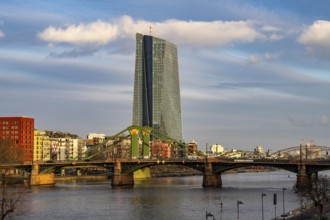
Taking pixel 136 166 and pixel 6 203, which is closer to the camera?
pixel 6 203

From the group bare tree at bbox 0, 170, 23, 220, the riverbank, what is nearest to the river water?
bare tree at bbox 0, 170, 23, 220

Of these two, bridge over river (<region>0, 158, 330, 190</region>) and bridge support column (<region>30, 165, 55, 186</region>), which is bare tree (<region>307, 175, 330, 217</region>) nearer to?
bridge over river (<region>0, 158, 330, 190</region>)

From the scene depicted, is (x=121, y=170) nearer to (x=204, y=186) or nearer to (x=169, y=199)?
(x=204, y=186)

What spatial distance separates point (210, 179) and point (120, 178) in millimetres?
23037

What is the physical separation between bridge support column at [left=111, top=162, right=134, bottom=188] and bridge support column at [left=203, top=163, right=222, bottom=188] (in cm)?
1954

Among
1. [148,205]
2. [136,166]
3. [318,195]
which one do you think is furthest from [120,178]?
[318,195]

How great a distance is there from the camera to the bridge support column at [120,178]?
163962 millimetres

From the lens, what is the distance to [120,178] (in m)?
166

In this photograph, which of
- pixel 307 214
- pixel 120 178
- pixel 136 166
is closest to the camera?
pixel 307 214

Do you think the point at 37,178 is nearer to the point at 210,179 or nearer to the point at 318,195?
the point at 210,179

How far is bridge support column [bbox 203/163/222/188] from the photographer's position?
15925 centimetres

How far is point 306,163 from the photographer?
14625 centimetres

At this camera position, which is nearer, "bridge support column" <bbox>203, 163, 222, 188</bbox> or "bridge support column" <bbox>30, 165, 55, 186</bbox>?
"bridge support column" <bbox>203, 163, 222, 188</bbox>

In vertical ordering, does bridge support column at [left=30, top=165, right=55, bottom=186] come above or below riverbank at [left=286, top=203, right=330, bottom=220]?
above
